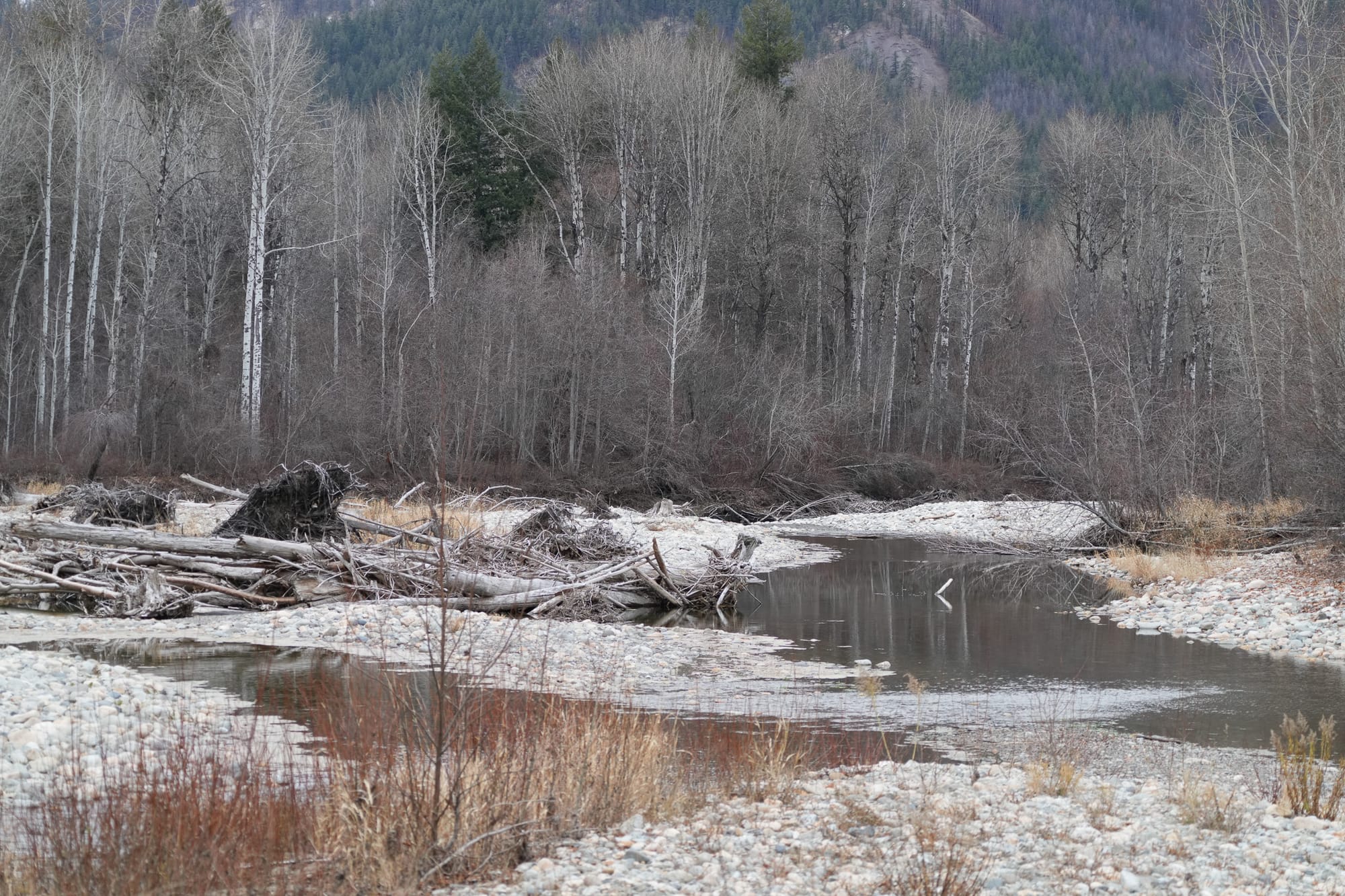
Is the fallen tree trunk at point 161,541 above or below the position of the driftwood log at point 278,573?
above

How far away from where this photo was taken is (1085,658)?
13789 mm

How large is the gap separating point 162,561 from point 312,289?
32.2m

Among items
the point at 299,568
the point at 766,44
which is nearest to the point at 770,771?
the point at 299,568

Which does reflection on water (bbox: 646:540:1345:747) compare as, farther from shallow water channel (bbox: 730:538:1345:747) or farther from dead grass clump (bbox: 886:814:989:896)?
dead grass clump (bbox: 886:814:989:896)

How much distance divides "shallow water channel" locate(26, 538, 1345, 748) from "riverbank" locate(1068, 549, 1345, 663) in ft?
1.63

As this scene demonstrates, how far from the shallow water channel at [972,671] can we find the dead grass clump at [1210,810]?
205 cm

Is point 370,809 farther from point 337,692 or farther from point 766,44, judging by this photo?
point 766,44

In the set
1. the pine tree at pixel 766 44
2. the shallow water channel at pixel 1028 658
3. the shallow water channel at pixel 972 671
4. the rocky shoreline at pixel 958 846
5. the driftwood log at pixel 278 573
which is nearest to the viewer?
the rocky shoreline at pixel 958 846

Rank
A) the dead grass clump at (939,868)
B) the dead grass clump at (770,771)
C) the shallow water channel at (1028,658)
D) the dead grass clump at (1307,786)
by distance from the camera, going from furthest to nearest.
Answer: the shallow water channel at (1028,658), the dead grass clump at (770,771), the dead grass clump at (1307,786), the dead grass clump at (939,868)

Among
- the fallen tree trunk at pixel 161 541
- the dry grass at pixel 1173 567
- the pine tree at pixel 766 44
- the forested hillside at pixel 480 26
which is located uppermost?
the forested hillside at pixel 480 26

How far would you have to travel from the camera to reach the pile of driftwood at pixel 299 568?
15336 mm

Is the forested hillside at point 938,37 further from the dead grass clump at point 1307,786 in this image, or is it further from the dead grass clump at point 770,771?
the dead grass clump at point 1307,786

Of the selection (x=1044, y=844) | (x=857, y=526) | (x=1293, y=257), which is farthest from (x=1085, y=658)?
(x=857, y=526)

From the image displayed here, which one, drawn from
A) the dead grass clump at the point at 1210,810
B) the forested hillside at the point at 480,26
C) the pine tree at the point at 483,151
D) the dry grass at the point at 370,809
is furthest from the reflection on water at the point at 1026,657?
the forested hillside at the point at 480,26
